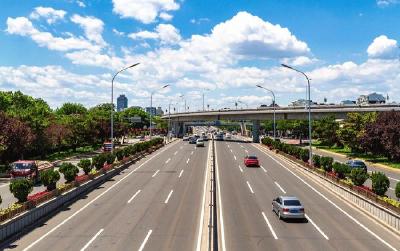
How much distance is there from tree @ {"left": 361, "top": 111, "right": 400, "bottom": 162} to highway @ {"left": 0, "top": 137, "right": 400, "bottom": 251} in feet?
70.5

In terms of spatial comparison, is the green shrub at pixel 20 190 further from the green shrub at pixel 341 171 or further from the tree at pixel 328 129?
the tree at pixel 328 129

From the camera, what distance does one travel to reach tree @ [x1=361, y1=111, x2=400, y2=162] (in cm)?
6241

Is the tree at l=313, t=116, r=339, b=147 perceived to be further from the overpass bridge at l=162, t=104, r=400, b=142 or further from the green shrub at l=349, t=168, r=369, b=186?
the green shrub at l=349, t=168, r=369, b=186

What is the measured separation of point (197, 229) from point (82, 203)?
11769mm

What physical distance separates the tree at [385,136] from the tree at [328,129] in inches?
980

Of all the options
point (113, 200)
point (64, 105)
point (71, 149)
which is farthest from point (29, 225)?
point (64, 105)

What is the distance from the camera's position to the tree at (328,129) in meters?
94.8

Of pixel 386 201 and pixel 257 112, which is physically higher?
pixel 257 112

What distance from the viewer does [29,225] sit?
89.6 ft

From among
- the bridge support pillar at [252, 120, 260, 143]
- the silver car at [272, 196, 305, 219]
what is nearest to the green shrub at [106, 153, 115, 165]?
the silver car at [272, 196, 305, 219]

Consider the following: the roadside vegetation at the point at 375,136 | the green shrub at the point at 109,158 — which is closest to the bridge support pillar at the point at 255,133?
the roadside vegetation at the point at 375,136

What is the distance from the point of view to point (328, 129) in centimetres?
9506

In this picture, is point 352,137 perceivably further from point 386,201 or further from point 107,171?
point 386,201

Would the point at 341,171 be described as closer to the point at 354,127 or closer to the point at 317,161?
the point at 317,161
